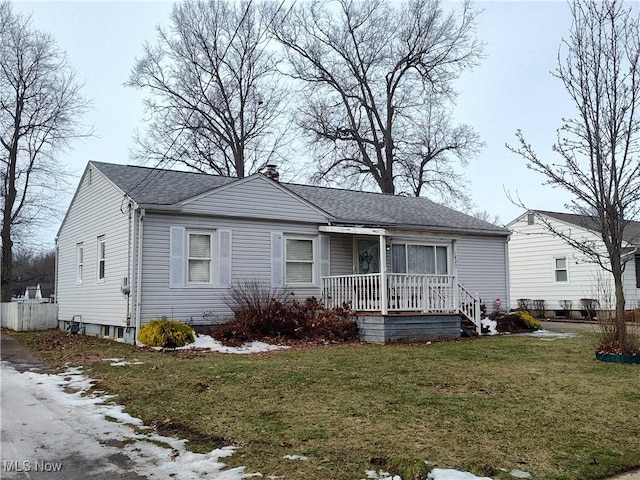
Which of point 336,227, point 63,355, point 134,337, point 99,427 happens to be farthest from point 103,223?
point 99,427

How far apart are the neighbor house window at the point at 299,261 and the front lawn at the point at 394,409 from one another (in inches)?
196

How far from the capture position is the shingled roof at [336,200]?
14.6 m

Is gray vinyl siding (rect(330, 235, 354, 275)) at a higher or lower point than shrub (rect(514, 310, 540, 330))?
higher

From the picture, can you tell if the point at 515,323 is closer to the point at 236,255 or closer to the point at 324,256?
the point at 324,256

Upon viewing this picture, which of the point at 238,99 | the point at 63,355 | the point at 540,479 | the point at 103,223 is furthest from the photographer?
the point at 238,99

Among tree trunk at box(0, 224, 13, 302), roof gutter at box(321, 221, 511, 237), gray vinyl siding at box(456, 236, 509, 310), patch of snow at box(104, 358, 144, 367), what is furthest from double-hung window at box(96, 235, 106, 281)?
tree trunk at box(0, 224, 13, 302)

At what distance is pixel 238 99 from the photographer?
109ft

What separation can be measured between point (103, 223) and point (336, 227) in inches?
260

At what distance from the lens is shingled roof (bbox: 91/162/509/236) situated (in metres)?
14.6

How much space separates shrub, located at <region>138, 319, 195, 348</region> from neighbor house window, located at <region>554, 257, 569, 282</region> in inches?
711

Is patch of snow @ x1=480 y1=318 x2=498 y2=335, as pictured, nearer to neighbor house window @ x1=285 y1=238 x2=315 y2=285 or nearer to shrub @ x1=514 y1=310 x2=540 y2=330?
shrub @ x1=514 y1=310 x2=540 y2=330

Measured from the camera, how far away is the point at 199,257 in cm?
1446

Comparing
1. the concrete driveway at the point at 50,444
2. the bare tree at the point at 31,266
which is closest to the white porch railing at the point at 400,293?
the concrete driveway at the point at 50,444

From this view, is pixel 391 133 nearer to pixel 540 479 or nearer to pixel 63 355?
pixel 63 355
